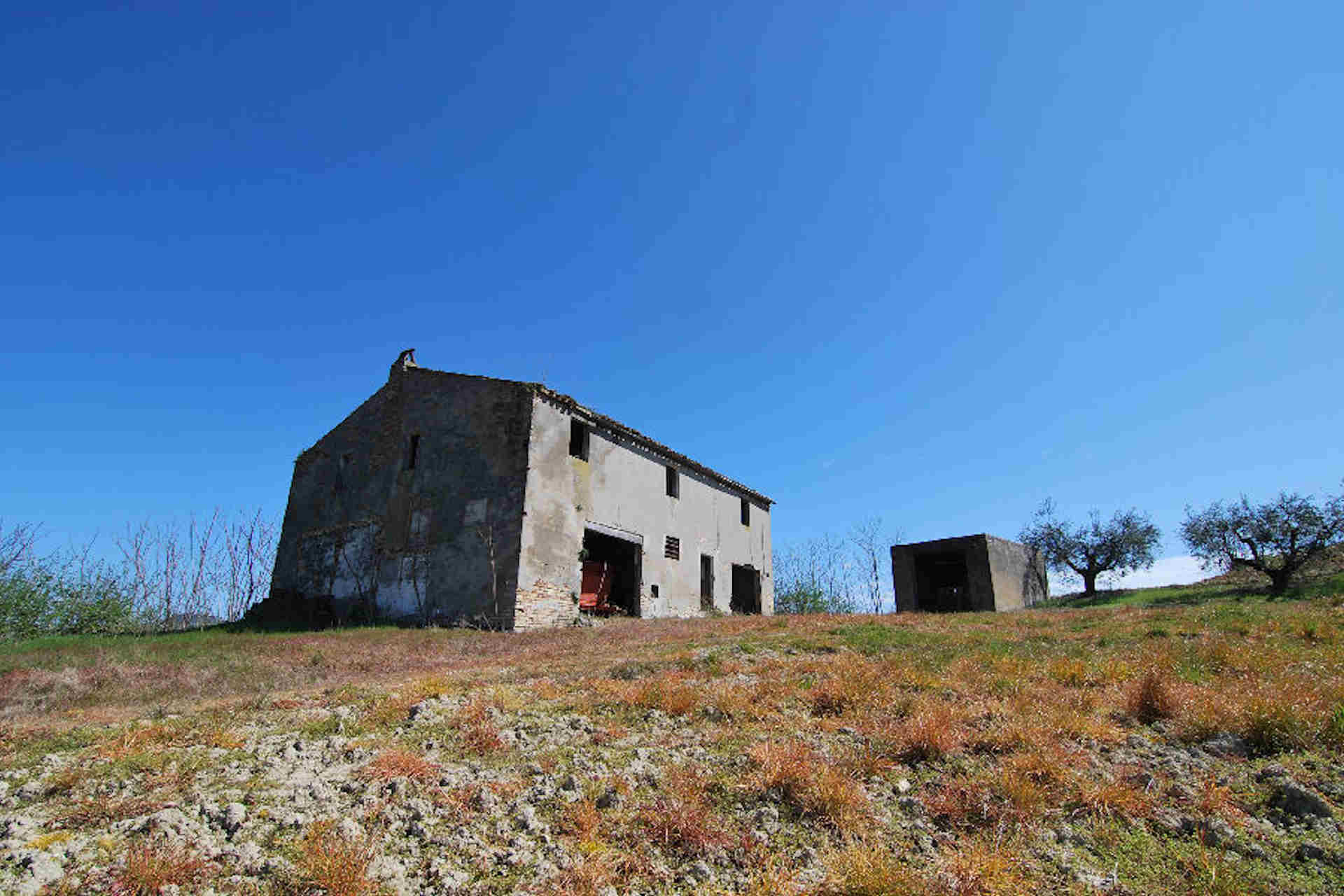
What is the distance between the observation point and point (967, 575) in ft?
76.4

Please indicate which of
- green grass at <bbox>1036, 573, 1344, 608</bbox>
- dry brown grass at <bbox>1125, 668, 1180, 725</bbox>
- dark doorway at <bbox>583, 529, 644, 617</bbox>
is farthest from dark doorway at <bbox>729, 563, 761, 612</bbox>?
dry brown grass at <bbox>1125, 668, 1180, 725</bbox>

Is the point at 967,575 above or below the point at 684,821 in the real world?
above

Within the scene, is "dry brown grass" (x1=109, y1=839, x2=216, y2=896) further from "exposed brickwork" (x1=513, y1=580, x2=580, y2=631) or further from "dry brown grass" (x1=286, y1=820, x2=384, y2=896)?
"exposed brickwork" (x1=513, y1=580, x2=580, y2=631)

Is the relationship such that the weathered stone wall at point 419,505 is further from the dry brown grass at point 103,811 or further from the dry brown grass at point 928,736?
the dry brown grass at point 928,736

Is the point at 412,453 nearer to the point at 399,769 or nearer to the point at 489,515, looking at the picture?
the point at 489,515

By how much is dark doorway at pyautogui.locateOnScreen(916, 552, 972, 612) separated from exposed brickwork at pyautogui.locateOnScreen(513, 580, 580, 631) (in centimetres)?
1233

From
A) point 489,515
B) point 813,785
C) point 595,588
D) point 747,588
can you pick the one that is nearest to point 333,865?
point 813,785

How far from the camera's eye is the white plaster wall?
1777cm

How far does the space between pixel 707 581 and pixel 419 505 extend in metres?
10.8

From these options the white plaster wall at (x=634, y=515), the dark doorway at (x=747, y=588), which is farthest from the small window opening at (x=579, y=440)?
the dark doorway at (x=747, y=588)

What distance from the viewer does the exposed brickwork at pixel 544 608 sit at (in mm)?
16469

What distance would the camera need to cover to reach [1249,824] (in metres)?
3.52

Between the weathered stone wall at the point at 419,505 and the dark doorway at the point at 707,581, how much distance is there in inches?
362

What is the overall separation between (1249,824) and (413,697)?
20.7ft
